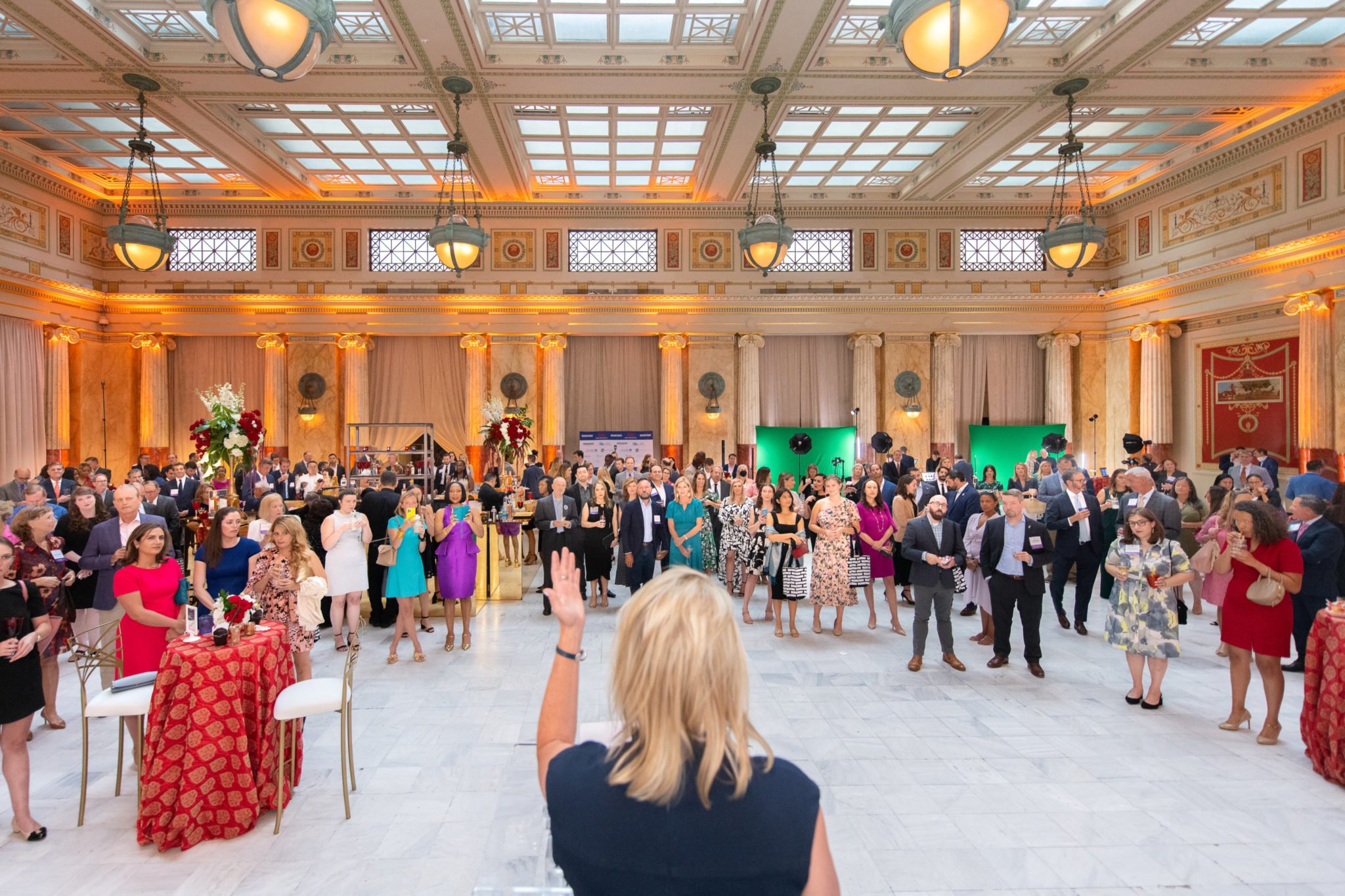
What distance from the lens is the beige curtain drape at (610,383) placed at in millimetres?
16750

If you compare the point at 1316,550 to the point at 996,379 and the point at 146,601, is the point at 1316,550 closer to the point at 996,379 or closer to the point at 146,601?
the point at 146,601

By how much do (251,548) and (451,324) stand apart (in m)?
11.9

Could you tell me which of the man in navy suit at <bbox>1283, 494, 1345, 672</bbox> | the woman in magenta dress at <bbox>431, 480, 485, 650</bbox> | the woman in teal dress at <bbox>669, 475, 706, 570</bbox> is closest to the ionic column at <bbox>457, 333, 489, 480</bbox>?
the woman in teal dress at <bbox>669, 475, 706, 570</bbox>

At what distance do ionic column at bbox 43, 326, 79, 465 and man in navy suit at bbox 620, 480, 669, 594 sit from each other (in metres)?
13.0

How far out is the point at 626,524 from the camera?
874 cm

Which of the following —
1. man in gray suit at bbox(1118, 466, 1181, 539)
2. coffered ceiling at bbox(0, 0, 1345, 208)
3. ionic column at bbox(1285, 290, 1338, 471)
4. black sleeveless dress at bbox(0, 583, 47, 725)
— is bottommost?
black sleeveless dress at bbox(0, 583, 47, 725)

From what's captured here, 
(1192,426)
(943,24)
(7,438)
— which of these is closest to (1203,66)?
(1192,426)

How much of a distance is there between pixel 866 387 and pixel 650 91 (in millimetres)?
8537

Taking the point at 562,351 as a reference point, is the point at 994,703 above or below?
below

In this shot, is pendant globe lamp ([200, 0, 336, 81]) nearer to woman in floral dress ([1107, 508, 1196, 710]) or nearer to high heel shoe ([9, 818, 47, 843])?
high heel shoe ([9, 818, 47, 843])

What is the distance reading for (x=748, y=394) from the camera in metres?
16.3

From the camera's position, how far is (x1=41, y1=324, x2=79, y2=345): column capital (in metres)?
14.2

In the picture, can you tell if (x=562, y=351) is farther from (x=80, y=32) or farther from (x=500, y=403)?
(x=80, y=32)

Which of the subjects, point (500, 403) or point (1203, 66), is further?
point (500, 403)
